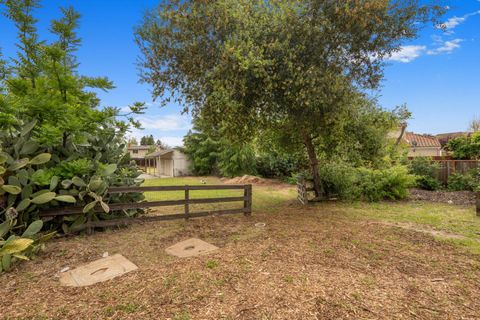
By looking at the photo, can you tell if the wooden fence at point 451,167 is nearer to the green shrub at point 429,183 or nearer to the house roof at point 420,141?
the green shrub at point 429,183

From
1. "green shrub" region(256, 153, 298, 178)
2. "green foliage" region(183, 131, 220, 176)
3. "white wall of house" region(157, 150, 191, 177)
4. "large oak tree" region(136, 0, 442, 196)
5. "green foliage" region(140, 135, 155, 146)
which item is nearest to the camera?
"large oak tree" region(136, 0, 442, 196)

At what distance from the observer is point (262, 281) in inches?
117

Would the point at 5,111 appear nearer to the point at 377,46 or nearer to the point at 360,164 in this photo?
the point at 377,46

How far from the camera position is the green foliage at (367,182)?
8859 millimetres

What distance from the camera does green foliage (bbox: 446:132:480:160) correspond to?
43.2 ft

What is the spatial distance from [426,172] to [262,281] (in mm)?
11429

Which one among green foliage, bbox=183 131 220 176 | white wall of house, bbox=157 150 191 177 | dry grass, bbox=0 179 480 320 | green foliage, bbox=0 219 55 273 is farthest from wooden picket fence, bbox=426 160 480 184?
white wall of house, bbox=157 150 191 177

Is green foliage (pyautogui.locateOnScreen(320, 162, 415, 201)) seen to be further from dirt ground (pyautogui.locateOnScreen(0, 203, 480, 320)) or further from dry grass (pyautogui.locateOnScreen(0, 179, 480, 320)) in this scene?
dirt ground (pyautogui.locateOnScreen(0, 203, 480, 320))

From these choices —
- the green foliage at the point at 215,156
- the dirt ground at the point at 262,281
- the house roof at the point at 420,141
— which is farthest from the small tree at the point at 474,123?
the dirt ground at the point at 262,281

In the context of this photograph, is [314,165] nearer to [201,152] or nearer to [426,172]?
[426,172]

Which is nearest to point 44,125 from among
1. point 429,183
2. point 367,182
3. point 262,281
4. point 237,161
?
point 262,281

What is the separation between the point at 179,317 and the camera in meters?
2.31

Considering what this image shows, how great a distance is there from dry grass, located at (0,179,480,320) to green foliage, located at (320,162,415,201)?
13.1 ft

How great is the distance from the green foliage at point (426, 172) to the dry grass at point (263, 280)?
7.46 meters
